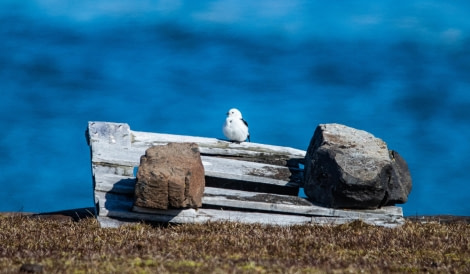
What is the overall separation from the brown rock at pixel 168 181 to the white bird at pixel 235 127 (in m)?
2.29

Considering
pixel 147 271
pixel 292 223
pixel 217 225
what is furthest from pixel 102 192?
pixel 147 271

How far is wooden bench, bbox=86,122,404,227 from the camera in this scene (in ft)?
36.6

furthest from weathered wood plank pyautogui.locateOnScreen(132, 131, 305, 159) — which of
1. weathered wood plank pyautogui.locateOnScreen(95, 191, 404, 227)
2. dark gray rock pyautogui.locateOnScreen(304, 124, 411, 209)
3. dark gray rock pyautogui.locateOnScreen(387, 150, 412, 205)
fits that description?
weathered wood plank pyautogui.locateOnScreen(95, 191, 404, 227)

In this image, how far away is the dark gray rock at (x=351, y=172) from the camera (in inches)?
442

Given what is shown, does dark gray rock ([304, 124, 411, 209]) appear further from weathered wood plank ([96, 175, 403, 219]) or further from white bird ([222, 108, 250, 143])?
white bird ([222, 108, 250, 143])

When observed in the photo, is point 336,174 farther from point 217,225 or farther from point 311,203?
point 217,225

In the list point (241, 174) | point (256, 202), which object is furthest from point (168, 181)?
point (241, 174)

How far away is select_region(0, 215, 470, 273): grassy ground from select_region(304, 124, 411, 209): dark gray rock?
49 cm

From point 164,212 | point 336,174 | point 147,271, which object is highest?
point 336,174

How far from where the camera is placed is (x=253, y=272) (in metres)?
7.63

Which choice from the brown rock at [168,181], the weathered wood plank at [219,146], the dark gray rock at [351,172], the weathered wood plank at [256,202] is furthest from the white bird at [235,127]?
the brown rock at [168,181]

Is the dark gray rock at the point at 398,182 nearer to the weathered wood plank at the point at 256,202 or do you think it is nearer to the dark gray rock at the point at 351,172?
the dark gray rock at the point at 351,172

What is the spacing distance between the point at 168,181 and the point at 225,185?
2.00m

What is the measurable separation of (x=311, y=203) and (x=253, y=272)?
427 centimetres
